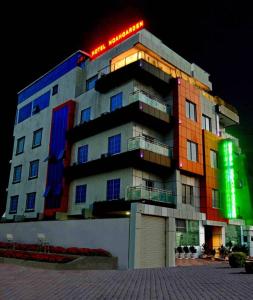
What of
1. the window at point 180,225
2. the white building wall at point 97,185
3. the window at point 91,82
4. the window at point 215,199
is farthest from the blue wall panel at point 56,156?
the window at point 215,199

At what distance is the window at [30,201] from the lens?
41.0 m

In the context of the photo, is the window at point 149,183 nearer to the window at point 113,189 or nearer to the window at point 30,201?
the window at point 113,189

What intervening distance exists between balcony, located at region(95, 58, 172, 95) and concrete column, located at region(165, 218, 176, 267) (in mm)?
14031

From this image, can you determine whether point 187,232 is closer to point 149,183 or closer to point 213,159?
point 149,183

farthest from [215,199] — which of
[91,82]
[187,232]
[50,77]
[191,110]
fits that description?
[50,77]

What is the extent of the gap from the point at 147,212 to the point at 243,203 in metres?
17.4

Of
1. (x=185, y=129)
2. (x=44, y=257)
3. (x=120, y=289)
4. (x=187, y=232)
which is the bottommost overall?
(x=120, y=289)

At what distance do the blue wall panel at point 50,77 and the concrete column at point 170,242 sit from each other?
78.6ft

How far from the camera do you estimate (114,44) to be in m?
38.2

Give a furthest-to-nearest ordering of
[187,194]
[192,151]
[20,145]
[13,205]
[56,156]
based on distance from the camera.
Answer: [20,145]
[13,205]
[56,156]
[192,151]
[187,194]

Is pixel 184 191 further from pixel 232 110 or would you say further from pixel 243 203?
pixel 232 110

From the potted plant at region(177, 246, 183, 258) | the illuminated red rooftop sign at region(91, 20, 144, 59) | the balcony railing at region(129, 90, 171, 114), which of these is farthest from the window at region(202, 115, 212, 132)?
the potted plant at region(177, 246, 183, 258)

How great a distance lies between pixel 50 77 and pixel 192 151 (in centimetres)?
2322

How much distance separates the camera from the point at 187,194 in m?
32.7
